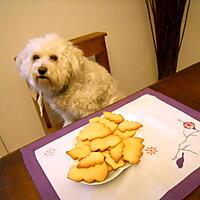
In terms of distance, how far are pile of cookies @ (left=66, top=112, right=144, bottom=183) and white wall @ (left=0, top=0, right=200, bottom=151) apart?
94 centimetres

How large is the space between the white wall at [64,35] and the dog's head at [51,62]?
0.78 ft

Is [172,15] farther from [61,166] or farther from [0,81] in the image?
[61,166]

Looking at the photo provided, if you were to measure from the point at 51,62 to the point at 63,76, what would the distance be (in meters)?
0.10

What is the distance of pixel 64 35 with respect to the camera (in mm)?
1484

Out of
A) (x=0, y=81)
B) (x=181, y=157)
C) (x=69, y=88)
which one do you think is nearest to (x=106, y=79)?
(x=69, y=88)

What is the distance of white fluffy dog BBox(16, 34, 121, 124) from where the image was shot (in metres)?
1.13

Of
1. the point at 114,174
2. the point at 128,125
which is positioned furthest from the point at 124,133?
the point at 114,174

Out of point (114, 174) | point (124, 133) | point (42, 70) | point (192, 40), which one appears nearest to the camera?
point (114, 174)

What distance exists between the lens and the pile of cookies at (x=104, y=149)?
1.74ft

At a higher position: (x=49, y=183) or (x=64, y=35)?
(x=64, y=35)

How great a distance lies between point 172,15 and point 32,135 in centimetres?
139

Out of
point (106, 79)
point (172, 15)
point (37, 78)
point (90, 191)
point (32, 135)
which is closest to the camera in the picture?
point (90, 191)

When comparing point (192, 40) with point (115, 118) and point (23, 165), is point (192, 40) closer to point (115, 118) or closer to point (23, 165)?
point (115, 118)

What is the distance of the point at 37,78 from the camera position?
43.9 inches
